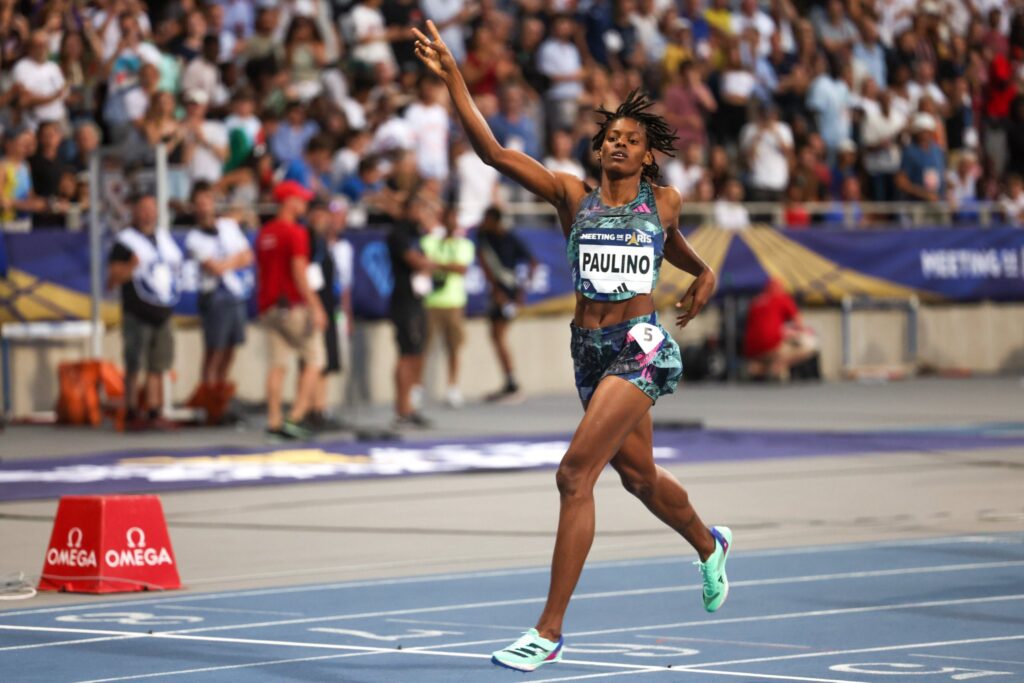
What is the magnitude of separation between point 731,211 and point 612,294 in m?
19.4

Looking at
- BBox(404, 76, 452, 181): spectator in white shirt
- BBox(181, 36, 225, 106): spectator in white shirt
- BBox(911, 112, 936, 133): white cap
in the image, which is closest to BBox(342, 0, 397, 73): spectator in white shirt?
BBox(404, 76, 452, 181): spectator in white shirt

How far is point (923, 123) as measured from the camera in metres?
29.9

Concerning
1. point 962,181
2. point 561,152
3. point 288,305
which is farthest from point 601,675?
point 962,181

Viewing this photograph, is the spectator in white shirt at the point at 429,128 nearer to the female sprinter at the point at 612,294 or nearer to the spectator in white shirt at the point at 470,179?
the spectator in white shirt at the point at 470,179

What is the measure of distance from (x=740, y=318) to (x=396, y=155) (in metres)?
6.49

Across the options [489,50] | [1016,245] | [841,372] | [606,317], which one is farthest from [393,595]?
[1016,245]

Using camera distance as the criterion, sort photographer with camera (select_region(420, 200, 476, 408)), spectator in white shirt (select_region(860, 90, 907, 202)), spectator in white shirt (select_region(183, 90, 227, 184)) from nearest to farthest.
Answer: spectator in white shirt (select_region(183, 90, 227, 184)) < photographer with camera (select_region(420, 200, 476, 408)) < spectator in white shirt (select_region(860, 90, 907, 202))

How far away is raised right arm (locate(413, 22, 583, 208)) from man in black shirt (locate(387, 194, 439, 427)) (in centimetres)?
1230

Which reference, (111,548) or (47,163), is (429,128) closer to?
(47,163)

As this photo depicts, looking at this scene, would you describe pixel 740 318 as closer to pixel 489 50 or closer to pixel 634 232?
pixel 489 50

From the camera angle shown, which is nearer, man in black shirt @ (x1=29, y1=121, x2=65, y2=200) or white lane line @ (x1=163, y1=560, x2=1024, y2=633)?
white lane line @ (x1=163, y1=560, x2=1024, y2=633)

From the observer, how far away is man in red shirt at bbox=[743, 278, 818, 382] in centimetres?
2688

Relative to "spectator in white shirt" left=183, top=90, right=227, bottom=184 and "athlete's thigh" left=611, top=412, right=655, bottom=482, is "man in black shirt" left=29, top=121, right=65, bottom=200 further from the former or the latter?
"athlete's thigh" left=611, top=412, right=655, bottom=482

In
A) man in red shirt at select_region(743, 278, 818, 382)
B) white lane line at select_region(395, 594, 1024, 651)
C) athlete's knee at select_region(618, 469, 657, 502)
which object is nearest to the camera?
athlete's knee at select_region(618, 469, 657, 502)
